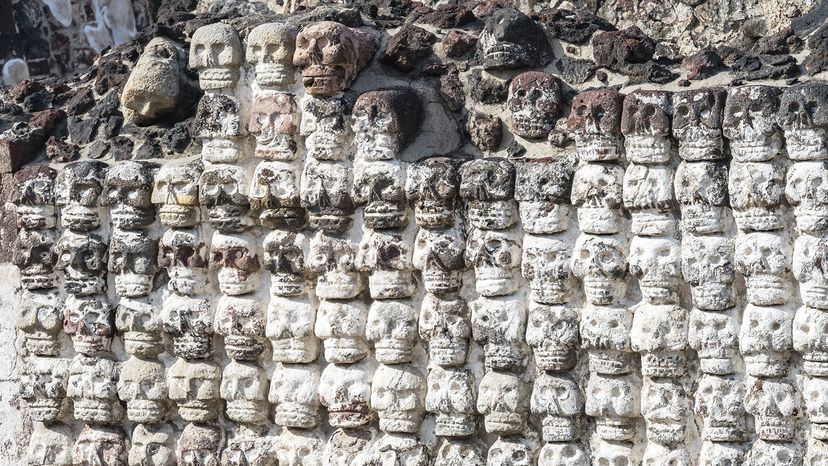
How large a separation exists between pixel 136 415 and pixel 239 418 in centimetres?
61

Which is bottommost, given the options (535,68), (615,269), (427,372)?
(427,372)

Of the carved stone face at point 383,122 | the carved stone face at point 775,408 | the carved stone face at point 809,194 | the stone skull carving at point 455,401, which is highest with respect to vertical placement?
the carved stone face at point 383,122

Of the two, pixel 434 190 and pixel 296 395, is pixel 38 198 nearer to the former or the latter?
pixel 296 395

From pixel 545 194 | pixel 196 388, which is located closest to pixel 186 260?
pixel 196 388

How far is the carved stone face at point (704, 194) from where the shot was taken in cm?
793

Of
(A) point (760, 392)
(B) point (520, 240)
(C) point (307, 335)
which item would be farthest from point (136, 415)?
(A) point (760, 392)

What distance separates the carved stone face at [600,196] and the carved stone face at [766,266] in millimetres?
626

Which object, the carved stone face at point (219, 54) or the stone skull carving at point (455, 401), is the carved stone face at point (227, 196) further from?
the stone skull carving at point (455, 401)

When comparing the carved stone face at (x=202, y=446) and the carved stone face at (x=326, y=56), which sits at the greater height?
the carved stone face at (x=326, y=56)

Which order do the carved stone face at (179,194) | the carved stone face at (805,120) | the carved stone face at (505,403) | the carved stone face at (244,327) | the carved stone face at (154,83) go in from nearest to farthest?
the carved stone face at (805,120) < the carved stone face at (505,403) < the carved stone face at (244,327) < the carved stone face at (179,194) < the carved stone face at (154,83)

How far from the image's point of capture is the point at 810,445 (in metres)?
7.86

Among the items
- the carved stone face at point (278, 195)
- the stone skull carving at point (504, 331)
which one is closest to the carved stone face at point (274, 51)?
the carved stone face at point (278, 195)

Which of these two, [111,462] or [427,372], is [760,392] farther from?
[111,462]

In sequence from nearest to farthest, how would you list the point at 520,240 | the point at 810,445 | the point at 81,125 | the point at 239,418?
the point at 810,445 < the point at 520,240 < the point at 239,418 < the point at 81,125
